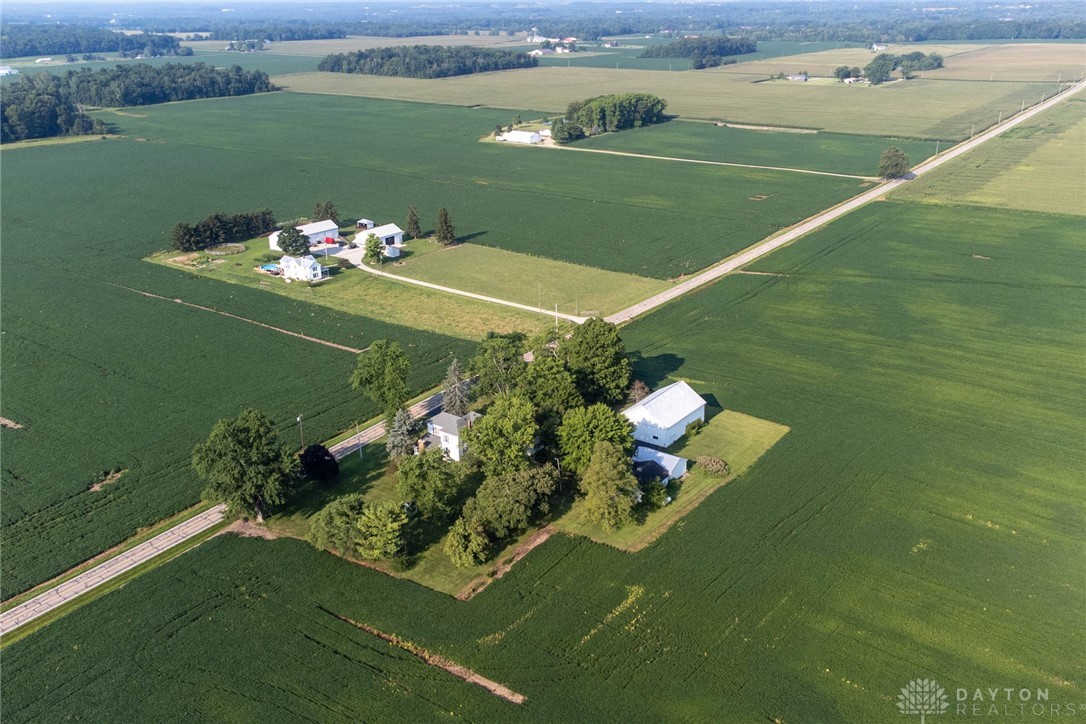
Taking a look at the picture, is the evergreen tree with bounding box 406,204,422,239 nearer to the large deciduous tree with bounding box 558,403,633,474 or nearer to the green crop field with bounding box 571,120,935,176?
the large deciduous tree with bounding box 558,403,633,474

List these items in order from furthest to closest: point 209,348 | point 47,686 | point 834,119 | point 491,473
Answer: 1. point 834,119
2. point 209,348
3. point 491,473
4. point 47,686

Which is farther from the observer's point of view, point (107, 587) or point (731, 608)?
point (107, 587)

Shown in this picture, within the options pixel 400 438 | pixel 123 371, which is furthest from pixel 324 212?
pixel 400 438

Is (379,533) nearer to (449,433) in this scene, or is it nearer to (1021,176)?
(449,433)

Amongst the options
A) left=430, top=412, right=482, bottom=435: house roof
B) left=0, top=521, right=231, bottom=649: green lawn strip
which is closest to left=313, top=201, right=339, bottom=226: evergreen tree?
left=430, top=412, right=482, bottom=435: house roof

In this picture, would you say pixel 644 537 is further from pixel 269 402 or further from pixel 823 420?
pixel 269 402

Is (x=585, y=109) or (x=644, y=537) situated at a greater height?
(x=585, y=109)

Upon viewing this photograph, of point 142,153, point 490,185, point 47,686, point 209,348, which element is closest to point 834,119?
point 490,185
